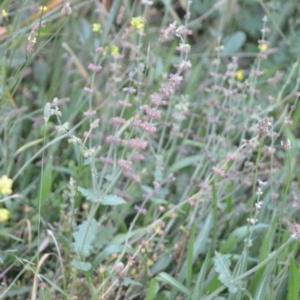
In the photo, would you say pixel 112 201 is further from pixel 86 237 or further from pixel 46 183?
pixel 46 183

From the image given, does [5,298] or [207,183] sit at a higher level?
[207,183]

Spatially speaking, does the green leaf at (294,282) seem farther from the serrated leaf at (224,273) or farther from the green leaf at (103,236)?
the green leaf at (103,236)

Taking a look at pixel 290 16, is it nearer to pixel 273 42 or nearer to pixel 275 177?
pixel 273 42

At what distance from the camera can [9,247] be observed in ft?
5.70

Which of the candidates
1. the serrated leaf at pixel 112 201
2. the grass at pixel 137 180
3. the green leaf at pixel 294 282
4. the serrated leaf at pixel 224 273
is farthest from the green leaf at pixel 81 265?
the green leaf at pixel 294 282

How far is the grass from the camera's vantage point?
1.43 m

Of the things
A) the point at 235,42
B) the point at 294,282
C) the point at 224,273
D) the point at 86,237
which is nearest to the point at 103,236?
the point at 86,237

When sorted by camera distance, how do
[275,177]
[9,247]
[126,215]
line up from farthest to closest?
1. [275,177]
2. [126,215]
3. [9,247]

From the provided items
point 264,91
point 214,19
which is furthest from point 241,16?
point 264,91

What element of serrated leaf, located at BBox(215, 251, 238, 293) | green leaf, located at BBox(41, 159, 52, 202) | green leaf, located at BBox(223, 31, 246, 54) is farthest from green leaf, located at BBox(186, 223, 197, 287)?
green leaf, located at BBox(223, 31, 246, 54)

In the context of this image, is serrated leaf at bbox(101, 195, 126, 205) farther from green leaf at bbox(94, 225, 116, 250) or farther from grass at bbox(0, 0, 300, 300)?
green leaf at bbox(94, 225, 116, 250)

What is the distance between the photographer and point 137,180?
1.70 meters

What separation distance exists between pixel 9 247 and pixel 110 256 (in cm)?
30

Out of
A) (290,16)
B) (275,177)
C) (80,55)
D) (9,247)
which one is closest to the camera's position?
(9,247)
